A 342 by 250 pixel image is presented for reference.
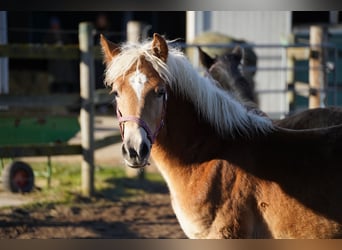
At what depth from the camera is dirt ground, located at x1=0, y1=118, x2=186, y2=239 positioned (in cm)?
514

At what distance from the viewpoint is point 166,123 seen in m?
3.19

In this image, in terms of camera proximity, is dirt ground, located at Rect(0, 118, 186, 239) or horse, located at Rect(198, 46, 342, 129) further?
dirt ground, located at Rect(0, 118, 186, 239)

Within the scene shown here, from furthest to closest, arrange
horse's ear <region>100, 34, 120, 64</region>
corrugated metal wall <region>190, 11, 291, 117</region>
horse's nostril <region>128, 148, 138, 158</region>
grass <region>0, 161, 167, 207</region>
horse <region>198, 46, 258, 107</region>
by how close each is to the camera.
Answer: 1. corrugated metal wall <region>190, 11, 291, 117</region>
2. grass <region>0, 161, 167, 207</region>
3. horse <region>198, 46, 258, 107</region>
4. horse's ear <region>100, 34, 120, 64</region>
5. horse's nostril <region>128, 148, 138, 158</region>

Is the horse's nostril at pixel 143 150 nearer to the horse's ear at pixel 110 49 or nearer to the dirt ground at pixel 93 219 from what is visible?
the horse's ear at pixel 110 49

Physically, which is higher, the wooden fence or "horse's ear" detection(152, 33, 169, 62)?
"horse's ear" detection(152, 33, 169, 62)

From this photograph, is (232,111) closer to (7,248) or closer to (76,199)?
(7,248)

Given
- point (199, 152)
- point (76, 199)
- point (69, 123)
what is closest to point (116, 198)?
point (76, 199)

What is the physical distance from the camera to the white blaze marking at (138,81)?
2906mm

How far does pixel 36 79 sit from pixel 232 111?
9604 mm

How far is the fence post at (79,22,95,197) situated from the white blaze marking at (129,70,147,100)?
3389 millimetres

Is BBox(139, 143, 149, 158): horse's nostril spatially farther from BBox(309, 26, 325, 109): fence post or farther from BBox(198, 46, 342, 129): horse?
BBox(309, 26, 325, 109): fence post

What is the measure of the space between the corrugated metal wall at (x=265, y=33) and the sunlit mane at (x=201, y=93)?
7641mm

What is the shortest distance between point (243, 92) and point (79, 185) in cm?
244

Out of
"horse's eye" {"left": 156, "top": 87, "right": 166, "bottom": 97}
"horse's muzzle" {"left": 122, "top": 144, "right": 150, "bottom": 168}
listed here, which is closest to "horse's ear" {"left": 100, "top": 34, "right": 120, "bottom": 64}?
"horse's eye" {"left": 156, "top": 87, "right": 166, "bottom": 97}
